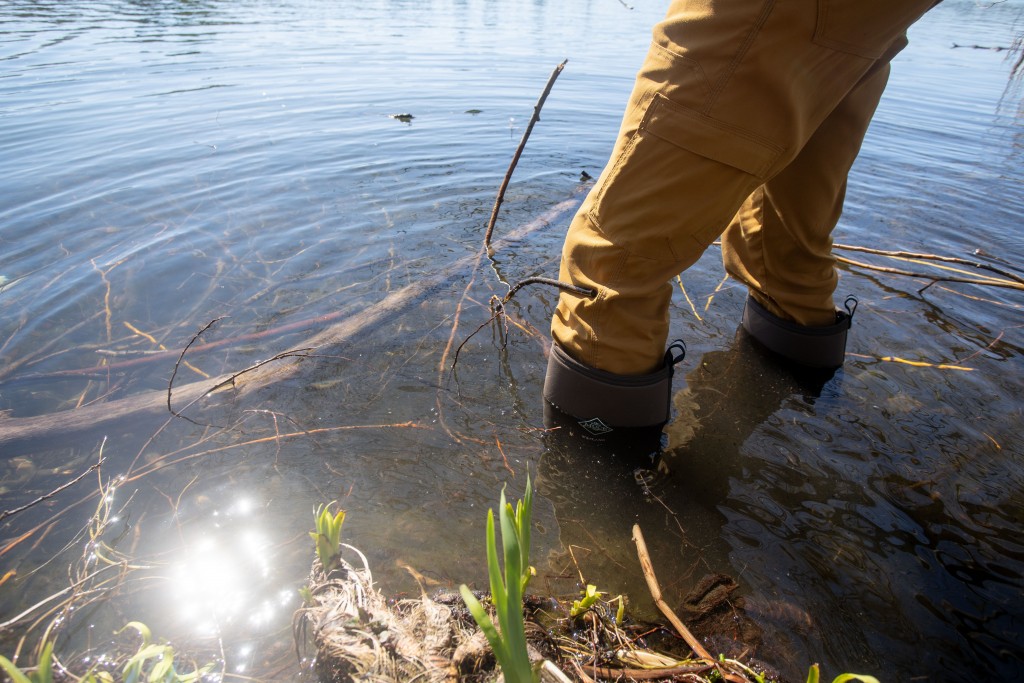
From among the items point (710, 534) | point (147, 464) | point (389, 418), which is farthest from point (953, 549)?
point (147, 464)

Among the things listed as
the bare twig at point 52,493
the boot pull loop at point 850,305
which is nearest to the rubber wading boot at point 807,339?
the boot pull loop at point 850,305

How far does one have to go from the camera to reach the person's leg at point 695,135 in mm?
1606

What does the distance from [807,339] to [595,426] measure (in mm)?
1201

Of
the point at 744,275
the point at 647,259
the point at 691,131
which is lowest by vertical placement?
the point at 744,275

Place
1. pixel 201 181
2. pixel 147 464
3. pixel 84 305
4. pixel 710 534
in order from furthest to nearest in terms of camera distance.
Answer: pixel 201 181 → pixel 84 305 → pixel 147 464 → pixel 710 534

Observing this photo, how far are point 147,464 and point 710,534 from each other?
204 cm

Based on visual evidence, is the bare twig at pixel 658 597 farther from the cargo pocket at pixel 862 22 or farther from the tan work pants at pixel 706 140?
the cargo pocket at pixel 862 22

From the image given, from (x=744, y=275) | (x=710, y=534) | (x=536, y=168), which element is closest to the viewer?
(x=710, y=534)

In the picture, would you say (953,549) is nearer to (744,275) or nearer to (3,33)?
(744,275)

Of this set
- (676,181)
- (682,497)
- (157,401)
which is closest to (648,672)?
(682,497)

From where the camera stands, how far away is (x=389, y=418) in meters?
2.39

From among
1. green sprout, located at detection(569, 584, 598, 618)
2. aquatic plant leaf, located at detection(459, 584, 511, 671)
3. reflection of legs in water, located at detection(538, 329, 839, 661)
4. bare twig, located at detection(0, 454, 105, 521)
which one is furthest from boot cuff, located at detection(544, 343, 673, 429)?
bare twig, located at detection(0, 454, 105, 521)

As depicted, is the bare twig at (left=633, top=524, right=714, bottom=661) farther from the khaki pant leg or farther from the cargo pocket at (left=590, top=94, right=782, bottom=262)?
the khaki pant leg

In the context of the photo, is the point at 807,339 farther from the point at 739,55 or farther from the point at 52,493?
the point at 52,493
